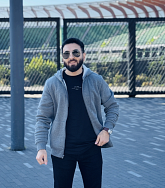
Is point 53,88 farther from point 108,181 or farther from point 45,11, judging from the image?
point 45,11

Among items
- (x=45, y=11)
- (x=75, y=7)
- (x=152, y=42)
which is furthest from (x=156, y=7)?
(x=152, y=42)

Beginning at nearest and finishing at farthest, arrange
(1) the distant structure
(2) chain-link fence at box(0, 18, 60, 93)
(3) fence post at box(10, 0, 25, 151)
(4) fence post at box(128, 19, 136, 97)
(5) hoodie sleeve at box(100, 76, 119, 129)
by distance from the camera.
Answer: (5) hoodie sleeve at box(100, 76, 119, 129)
(3) fence post at box(10, 0, 25, 151)
(4) fence post at box(128, 19, 136, 97)
(2) chain-link fence at box(0, 18, 60, 93)
(1) the distant structure

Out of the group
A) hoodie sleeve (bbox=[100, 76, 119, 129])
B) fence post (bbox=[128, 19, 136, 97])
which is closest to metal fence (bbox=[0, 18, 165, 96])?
fence post (bbox=[128, 19, 136, 97])

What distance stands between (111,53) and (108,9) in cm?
1643

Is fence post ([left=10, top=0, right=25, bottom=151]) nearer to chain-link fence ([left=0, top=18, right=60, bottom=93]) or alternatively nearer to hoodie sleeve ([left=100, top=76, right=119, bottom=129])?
hoodie sleeve ([left=100, top=76, right=119, bottom=129])

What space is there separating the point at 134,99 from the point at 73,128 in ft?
32.0

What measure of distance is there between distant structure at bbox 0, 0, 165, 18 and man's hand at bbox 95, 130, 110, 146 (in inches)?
998

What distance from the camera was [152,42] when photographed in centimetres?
1260

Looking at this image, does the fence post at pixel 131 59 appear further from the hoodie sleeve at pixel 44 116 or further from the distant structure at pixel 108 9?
the distant structure at pixel 108 9

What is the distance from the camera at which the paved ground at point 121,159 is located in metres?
4.33

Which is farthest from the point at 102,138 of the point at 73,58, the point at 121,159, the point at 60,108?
the point at 121,159

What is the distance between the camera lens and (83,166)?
8.91 feet

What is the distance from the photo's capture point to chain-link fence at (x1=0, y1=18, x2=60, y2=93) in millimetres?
12414

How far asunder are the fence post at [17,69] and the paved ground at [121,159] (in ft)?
0.91
